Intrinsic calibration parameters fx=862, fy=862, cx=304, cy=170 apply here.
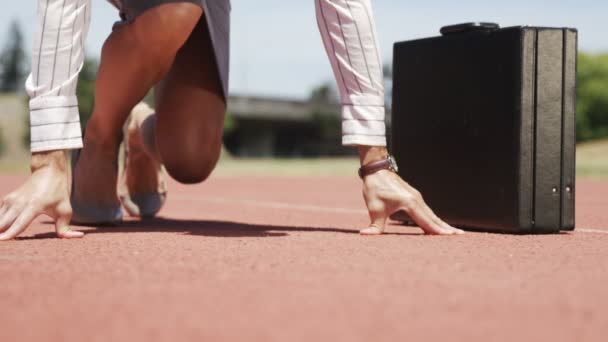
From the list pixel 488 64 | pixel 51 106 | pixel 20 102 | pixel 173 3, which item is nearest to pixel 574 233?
pixel 488 64

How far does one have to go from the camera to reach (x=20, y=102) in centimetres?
5516

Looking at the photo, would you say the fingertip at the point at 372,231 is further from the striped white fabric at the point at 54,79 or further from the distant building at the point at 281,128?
the distant building at the point at 281,128

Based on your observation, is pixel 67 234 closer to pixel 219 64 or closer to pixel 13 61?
pixel 219 64

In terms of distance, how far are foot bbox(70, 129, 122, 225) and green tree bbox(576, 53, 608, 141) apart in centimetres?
4891

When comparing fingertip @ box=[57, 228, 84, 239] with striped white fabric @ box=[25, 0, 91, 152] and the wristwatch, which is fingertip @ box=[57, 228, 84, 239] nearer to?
striped white fabric @ box=[25, 0, 91, 152]

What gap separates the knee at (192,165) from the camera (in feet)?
10.8

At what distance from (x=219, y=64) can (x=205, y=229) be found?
658 mm

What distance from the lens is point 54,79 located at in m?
2.66

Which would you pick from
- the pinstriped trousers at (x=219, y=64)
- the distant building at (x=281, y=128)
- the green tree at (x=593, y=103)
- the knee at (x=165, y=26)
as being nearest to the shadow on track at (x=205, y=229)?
the pinstriped trousers at (x=219, y=64)

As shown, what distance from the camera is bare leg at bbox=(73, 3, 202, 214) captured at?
2.75 meters

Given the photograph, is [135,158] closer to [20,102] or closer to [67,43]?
[67,43]

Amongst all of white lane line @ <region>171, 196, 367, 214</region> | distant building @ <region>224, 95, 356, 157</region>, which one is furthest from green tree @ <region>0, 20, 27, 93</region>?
white lane line @ <region>171, 196, 367, 214</region>

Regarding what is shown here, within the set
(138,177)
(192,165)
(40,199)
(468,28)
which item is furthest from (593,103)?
(40,199)

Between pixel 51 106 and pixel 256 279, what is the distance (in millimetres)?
1133
